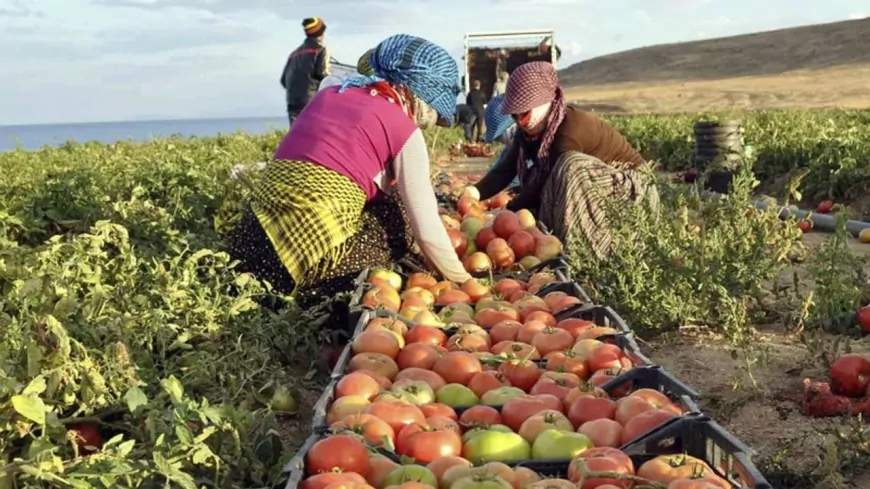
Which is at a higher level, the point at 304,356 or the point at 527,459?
the point at 527,459

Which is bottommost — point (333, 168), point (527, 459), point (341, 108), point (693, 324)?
point (693, 324)

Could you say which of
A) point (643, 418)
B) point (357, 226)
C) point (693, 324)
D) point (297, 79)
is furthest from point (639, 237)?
point (297, 79)

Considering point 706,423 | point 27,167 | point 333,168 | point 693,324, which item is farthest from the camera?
point 27,167

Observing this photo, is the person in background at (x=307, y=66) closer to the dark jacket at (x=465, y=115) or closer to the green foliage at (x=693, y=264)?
the green foliage at (x=693, y=264)

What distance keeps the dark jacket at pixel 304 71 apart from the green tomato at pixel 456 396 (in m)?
7.15

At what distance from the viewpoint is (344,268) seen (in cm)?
418

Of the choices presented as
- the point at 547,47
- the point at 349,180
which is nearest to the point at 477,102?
the point at 547,47

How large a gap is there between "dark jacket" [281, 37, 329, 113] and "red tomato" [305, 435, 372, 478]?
768 cm

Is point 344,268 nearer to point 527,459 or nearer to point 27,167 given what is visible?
point 527,459

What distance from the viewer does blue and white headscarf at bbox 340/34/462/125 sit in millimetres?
4082

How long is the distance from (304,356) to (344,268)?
1.40 feet

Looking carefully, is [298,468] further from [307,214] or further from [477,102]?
[477,102]

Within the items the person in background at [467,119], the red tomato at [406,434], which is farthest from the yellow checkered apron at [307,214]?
the person in background at [467,119]

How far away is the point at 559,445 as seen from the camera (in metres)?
2.19
